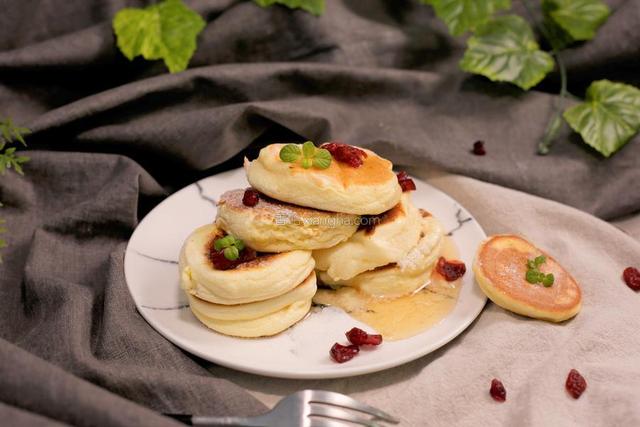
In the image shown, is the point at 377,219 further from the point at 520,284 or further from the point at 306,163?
the point at 520,284

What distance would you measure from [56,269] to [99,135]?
2.82ft

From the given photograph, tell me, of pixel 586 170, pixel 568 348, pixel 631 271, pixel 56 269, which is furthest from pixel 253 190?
pixel 586 170

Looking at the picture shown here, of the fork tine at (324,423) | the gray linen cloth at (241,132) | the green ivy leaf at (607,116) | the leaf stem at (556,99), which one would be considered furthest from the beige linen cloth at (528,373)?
the leaf stem at (556,99)

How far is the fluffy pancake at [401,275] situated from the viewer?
2.85m

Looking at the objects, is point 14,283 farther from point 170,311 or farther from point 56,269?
point 170,311

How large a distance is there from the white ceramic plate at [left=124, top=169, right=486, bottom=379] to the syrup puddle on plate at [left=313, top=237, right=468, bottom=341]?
4cm

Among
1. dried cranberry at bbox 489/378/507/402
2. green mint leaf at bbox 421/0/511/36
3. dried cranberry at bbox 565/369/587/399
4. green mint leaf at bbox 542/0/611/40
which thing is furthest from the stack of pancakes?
green mint leaf at bbox 542/0/611/40

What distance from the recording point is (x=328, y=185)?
266 cm

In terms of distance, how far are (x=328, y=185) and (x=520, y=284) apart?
0.91 m

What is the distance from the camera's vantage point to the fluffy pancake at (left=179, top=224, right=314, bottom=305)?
8.29 feet

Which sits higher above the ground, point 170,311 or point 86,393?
point 86,393

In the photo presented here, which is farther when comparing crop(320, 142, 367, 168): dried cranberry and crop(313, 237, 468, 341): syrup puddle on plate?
crop(320, 142, 367, 168): dried cranberry

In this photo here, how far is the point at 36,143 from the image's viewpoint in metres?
3.62

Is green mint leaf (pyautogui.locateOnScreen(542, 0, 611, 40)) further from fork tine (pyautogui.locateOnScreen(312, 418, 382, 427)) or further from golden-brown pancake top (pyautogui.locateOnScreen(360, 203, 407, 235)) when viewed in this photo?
fork tine (pyautogui.locateOnScreen(312, 418, 382, 427))
